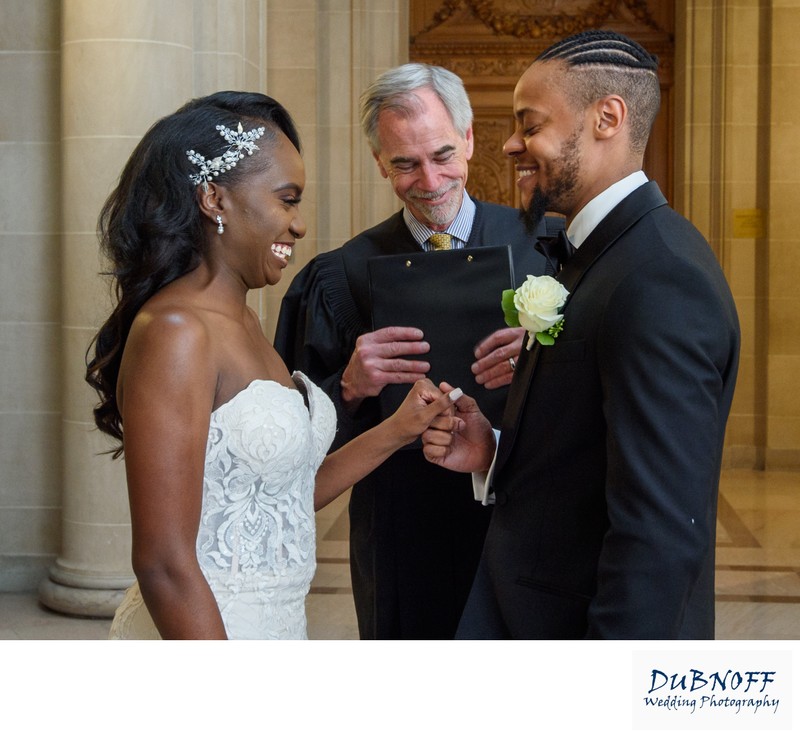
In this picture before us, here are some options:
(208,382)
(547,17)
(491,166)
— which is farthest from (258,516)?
(547,17)

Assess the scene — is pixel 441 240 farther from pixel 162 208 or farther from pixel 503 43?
pixel 503 43

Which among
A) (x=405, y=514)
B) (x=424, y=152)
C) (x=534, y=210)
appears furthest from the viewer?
(x=405, y=514)

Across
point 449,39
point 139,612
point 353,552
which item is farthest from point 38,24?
point 449,39

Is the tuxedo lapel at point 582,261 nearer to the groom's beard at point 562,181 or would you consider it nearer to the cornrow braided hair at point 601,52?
the groom's beard at point 562,181

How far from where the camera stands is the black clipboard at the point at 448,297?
283 cm

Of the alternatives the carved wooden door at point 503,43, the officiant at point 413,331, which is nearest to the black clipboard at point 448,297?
the officiant at point 413,331

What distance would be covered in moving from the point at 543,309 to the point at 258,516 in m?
0.71

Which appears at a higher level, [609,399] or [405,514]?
[609,399]

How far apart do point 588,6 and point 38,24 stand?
5856mm

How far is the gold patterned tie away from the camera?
10.3ft

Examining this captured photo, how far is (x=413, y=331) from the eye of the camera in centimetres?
283

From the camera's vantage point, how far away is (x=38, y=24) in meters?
5.28

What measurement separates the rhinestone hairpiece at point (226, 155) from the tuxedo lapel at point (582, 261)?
653 mm
